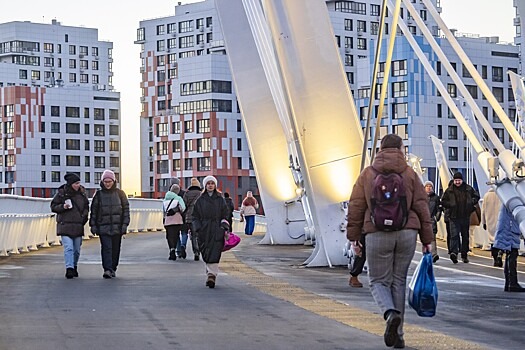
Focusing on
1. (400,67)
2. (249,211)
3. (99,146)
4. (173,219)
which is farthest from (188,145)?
(173,219)

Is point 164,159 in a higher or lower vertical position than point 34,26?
lower

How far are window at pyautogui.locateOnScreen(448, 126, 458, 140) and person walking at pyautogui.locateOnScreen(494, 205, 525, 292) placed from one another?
9922 centimetres

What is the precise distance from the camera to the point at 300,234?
121 ft

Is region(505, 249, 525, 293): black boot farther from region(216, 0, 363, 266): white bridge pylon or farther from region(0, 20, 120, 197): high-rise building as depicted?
region(0, 20, 120, 197): high-rise building

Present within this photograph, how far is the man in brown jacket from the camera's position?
1066 centimetres

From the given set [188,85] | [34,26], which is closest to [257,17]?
[188,85]

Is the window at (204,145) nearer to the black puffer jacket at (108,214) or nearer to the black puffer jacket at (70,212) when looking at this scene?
the black puffer jacket at (70,212)

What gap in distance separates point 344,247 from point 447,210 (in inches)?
143

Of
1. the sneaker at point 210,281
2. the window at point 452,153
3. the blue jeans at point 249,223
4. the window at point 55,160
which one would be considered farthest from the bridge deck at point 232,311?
the window at point 55,160

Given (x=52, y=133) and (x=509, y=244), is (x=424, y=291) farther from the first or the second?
(x=52, y=133)

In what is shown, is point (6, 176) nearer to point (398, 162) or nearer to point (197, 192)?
point (197, 192)

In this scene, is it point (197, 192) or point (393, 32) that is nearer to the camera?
point (393, 32)

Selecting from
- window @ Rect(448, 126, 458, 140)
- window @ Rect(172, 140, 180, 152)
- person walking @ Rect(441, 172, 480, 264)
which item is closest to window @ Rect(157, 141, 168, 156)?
window @ Rect(172, 140, 180, 152)

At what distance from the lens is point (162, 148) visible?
14012 cm
